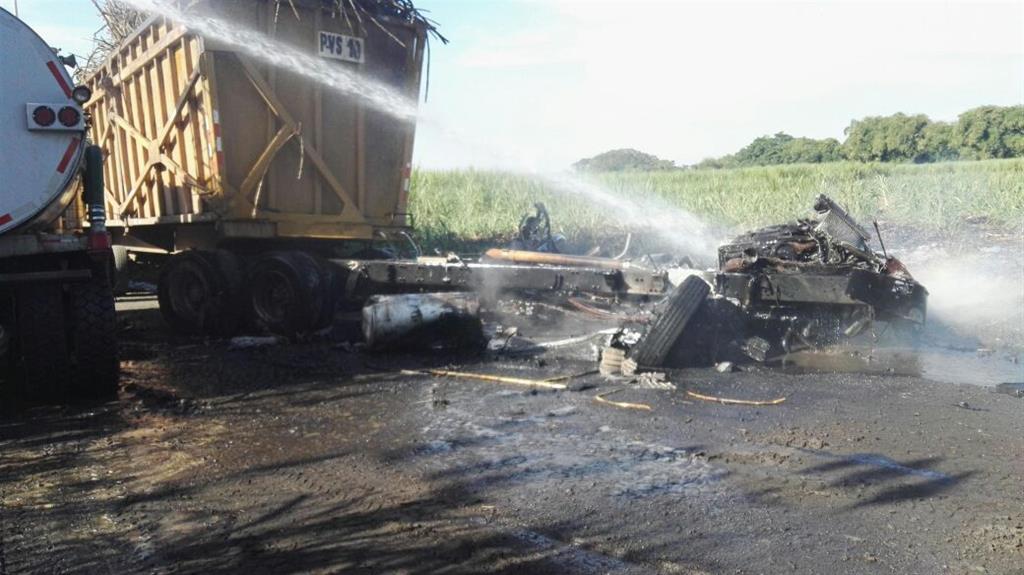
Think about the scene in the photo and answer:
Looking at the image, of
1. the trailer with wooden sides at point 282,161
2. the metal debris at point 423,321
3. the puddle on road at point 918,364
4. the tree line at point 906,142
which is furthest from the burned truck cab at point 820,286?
the tree line at point 906,142

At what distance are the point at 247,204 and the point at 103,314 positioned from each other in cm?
276

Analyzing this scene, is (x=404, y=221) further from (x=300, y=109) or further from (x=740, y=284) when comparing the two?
(x=740, y=284)

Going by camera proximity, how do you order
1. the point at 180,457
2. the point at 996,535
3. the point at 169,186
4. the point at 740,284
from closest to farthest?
the point at 996,535 → the point at 180,457 → the point at 740,284 → the point at 169,186

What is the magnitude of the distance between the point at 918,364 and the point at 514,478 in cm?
474

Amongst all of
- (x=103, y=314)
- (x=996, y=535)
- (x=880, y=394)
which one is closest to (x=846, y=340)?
(x=880, y=394)

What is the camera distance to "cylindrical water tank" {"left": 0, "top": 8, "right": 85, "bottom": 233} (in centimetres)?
506

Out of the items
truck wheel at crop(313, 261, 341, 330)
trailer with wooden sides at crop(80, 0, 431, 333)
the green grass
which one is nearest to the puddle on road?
truck wheel at crop(313, 261, 341, 330)

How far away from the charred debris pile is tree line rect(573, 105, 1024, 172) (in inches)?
1312

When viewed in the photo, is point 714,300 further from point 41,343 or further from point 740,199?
point 740,199

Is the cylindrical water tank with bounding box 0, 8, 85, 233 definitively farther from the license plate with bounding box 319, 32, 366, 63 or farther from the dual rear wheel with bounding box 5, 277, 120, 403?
the license plate with bounding box 319, 32, 366, 63

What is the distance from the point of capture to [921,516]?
353 cm

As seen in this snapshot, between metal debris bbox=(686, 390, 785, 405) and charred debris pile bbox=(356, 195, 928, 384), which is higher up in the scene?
charred debris pile bbox=(356, 195, 928, 384)

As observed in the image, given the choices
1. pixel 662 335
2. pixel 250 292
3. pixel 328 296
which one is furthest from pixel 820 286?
pixel 250 292

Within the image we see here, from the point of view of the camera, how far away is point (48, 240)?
5375 mm
